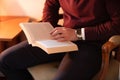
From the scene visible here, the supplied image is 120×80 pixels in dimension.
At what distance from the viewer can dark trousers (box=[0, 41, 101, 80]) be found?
1130 millimetres

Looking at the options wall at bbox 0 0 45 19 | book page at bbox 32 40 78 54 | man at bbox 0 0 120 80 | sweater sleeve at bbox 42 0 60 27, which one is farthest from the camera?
wall at bbox 0 0 45 19

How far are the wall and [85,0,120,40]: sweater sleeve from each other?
0.76 meters

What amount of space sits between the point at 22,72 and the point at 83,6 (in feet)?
1.77

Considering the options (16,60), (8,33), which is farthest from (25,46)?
(8,33)

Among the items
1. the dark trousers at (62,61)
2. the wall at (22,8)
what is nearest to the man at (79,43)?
the dark trousers at (62,61)

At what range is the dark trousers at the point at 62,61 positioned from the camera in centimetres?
113

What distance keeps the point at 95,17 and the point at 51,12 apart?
39cm

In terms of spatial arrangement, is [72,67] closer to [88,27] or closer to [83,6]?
[88,27]

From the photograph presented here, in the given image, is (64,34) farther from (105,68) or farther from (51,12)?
(51,12)

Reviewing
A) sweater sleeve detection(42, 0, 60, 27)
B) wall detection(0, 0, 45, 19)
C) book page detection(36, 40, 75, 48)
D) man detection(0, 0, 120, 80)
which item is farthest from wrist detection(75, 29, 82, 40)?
wall detection(0, 0, 45, 19)

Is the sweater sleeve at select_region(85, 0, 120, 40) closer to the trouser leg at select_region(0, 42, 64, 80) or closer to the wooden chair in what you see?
the wooden chair

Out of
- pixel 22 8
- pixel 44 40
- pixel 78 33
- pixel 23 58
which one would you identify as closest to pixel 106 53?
pixel 78 33

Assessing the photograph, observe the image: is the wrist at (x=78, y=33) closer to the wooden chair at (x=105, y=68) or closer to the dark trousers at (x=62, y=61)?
the dark trousers at (x=62, y=61)

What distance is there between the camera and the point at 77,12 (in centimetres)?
130
